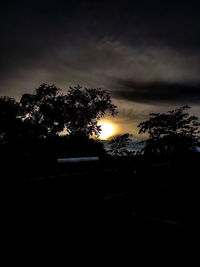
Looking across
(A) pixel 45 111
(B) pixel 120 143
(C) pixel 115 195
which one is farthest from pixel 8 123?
(C) pixel 115 195

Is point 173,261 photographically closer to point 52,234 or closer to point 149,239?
point 149,239

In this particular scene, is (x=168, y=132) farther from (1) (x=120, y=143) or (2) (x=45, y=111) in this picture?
(2) (x=45, y=111)

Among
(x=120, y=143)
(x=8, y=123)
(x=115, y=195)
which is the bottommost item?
(x=115, y=195)

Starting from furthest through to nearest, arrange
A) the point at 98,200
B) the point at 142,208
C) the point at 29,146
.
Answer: the point at 29,146, the point at 142,208, the point at 98,200

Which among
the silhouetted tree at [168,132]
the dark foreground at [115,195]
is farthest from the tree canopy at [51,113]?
the dark foreground at [115,195]

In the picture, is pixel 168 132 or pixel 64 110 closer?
pixel 168 132

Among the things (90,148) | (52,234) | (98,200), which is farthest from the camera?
(90,148)

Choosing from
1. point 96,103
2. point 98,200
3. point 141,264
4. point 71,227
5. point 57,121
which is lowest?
point 141,264

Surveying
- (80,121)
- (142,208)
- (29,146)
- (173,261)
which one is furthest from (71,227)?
(80,121)

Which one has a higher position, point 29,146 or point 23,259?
point 29,146

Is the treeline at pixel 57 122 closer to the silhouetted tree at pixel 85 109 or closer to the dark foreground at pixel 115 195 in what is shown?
the silhouetted tree at pixel 85 109

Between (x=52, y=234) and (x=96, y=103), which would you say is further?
(x=96, y=103)

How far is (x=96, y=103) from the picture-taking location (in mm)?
26438

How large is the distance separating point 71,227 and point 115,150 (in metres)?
20.8
